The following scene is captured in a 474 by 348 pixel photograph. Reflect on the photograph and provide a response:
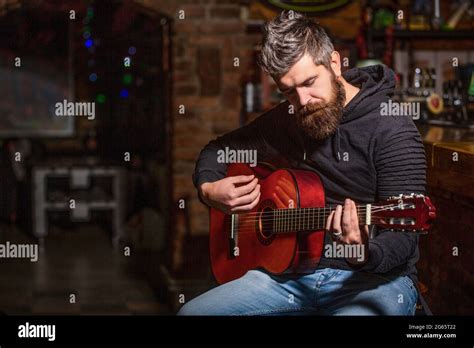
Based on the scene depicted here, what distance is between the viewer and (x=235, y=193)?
235cm

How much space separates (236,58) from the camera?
13.2 ft

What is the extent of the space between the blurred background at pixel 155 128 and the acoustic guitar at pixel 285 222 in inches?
18.5

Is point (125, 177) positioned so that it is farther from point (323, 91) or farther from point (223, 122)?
point (323, 91)

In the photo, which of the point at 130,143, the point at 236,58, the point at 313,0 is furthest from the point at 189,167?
the point at 130,143

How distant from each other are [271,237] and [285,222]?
0.10 meters

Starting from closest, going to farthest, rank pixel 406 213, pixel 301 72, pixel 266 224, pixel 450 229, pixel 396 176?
pixel 406 213, pixel 396 176, pixel 301 72, pixel 266 224, pixel 450 229

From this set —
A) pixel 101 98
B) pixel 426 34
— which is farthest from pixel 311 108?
pixel 101 98

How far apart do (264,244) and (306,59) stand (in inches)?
21.1

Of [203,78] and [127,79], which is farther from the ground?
[127,79]

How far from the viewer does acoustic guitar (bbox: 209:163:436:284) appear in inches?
77.0

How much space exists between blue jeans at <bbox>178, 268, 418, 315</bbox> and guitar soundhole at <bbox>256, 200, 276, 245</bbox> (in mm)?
99

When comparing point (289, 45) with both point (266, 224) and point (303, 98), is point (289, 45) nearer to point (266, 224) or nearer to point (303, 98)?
point (303, 98)

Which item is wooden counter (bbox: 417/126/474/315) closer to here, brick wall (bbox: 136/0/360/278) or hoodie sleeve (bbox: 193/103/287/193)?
hoodie sleeve (bbox: 193/103/287/193)

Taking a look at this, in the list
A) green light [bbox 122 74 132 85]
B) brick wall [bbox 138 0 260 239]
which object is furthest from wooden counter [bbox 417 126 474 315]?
green light [bbox 122 74 132 85]
